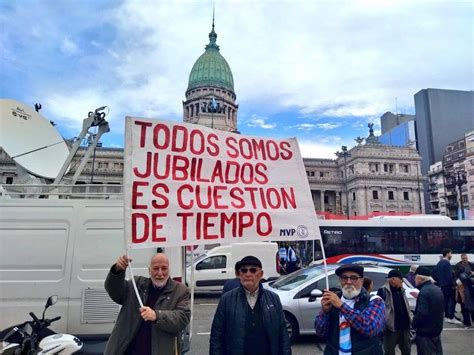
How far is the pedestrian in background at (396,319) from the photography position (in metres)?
5.25

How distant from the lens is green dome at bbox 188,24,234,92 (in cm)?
8688

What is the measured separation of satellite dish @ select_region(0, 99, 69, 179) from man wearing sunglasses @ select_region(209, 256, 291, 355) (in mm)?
7616

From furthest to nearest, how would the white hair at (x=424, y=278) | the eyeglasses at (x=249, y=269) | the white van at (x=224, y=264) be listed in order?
the white van at (x=224, y=264)
the white hair at (x=424, y=278)
the eyeglasses at (x=249, y=269)

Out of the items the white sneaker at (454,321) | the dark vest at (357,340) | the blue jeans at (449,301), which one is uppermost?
the dark vest at (357,340)

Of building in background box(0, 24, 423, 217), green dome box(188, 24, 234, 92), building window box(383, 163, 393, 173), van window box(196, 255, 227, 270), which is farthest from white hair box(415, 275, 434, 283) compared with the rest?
green dome box(188, 24, 234, 92)

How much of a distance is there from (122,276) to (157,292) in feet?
1.12

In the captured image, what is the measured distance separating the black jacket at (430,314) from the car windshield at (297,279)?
10.2 feet

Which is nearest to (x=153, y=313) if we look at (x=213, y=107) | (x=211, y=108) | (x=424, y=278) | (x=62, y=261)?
(x=62, y=261)

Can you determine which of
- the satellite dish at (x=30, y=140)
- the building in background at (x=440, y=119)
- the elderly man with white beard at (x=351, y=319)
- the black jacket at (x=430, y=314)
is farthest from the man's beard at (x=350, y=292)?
the building in background at (x=440, y=119)

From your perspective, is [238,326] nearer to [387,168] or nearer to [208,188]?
[208,188]

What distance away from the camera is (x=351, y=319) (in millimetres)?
2986

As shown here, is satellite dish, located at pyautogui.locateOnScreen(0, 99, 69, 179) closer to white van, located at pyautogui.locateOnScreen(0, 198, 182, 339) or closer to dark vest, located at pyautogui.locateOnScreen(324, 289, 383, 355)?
white van, located at pyautogui.locateOnScreen(0, 198, 182, 339)

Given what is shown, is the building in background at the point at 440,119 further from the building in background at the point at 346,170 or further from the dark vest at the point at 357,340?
the dark vest at the point at 357,340

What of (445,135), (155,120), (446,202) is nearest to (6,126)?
(155,120)
